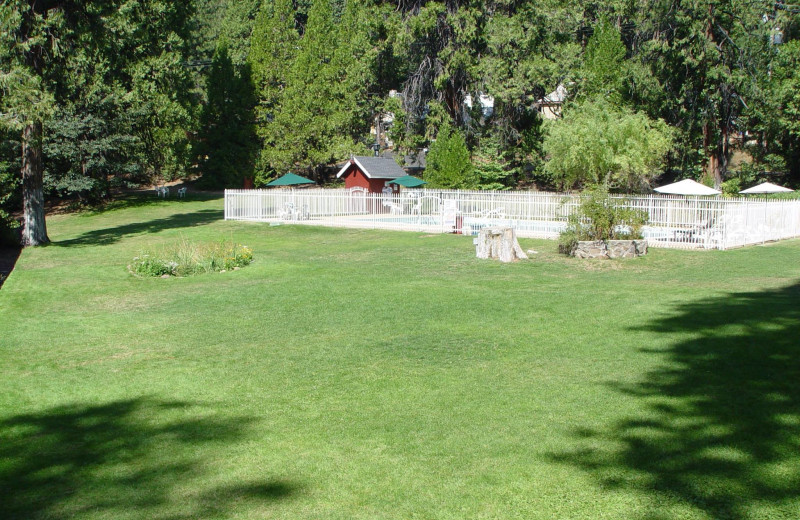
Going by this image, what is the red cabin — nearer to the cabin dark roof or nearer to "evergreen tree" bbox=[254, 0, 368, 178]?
the cabin dark roof

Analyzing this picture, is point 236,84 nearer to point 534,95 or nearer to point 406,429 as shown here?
point 534,95

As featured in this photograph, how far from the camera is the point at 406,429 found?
21.3ft

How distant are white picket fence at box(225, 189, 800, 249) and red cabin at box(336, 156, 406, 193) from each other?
238 cm

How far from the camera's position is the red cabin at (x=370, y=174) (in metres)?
39.5

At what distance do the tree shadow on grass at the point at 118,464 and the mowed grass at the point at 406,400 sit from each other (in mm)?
25

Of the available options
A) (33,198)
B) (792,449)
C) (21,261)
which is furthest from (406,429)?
(33,198)

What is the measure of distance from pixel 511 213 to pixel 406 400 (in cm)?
2143

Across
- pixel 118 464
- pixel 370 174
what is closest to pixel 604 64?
pixel 370 174

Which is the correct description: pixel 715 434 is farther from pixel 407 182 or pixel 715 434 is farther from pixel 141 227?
pixel 407 182

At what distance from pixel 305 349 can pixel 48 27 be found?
65.5 ft

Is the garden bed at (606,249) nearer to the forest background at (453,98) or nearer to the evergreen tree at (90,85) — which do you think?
the evergreen tree at (90,85)

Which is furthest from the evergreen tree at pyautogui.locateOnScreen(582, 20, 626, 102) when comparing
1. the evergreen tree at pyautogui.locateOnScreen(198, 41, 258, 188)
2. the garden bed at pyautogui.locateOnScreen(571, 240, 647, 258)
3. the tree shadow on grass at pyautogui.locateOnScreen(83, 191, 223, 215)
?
the garden bed at pyautogui.locateOnScreen(571, 240, 647, 258)

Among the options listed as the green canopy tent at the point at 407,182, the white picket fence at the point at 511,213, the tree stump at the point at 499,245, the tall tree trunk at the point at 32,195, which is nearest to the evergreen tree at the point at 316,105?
the green canopy tent at the point at 407,182

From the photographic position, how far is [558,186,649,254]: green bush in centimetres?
1864
